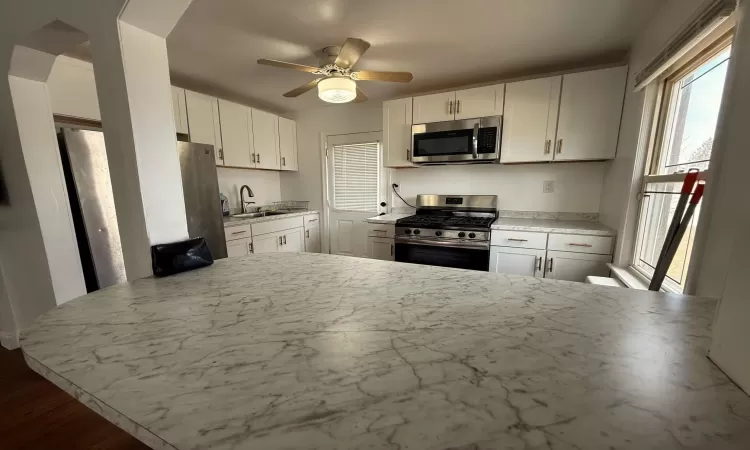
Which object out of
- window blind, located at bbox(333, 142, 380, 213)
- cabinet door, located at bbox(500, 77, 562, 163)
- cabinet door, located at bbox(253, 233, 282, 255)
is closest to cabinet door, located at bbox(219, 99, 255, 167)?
cabinet door, located at bbox(253, 233, 282, 255)

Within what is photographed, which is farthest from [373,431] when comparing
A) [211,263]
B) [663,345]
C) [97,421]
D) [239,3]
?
[239,3]

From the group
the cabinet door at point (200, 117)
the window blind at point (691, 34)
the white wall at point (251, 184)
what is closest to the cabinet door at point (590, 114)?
the window blind at point (691, 34)

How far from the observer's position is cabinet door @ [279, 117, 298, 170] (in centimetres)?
370

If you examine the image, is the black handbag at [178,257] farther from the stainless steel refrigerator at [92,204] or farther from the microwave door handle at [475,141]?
the microwave door handle at [475,141]

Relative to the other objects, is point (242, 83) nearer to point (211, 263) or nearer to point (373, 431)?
point (211, 263)

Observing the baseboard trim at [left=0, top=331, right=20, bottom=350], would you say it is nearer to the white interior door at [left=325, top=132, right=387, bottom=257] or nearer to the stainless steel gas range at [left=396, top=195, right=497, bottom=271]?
the white interior door at [left=325, top=132, right=387, bottom=257]

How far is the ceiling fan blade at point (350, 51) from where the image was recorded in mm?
1687

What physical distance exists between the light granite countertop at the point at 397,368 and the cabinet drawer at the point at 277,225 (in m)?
2.21

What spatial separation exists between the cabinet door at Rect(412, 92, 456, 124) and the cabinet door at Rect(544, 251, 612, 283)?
1.64 metres

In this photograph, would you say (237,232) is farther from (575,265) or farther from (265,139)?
(575,265)

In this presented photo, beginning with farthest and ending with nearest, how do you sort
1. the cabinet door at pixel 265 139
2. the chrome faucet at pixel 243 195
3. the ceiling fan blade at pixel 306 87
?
the chrome faucet at pixel 243 195 < the cabinet door at pixel 265 139 < the ceiling fan blade at pixel 306 87

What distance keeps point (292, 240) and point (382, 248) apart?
1.18 meters

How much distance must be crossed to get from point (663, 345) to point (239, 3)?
91.8 inches

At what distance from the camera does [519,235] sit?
8.01 ft
